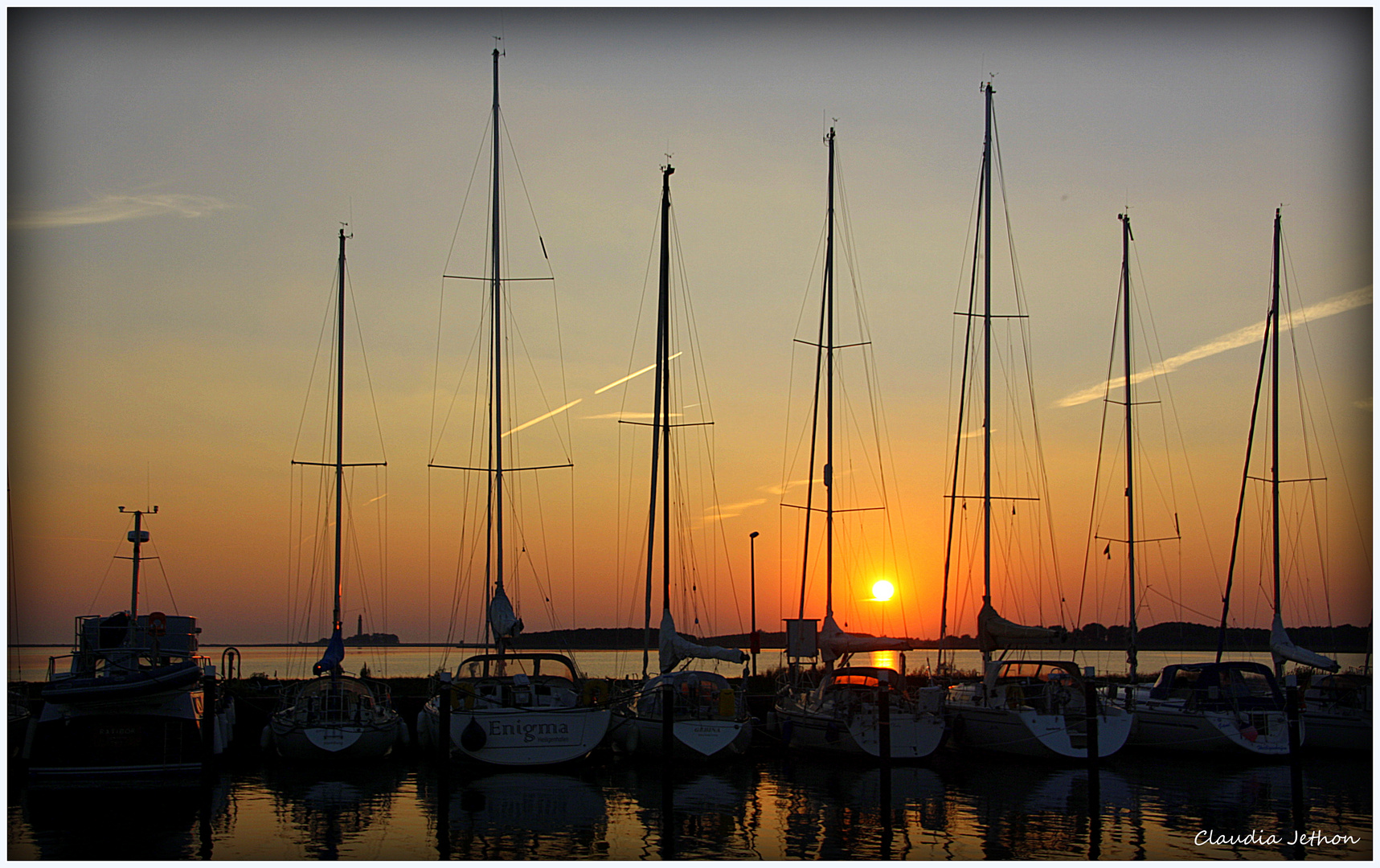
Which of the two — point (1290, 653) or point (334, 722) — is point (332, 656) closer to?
point (334, 722)

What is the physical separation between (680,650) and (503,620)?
4843mm

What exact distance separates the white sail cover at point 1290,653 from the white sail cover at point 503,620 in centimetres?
2284

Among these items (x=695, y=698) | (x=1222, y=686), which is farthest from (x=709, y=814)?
(x=1222, y=686)

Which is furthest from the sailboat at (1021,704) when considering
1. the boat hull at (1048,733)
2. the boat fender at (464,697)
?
the boat fender at (464,697)

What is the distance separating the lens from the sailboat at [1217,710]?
33.2 metres

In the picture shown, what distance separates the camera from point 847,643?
3544 cm

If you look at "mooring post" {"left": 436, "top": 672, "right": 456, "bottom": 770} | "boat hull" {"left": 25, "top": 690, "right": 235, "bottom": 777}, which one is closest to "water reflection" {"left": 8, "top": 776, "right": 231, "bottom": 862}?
"boat hull" {"left": 25, "top": 690, "right": 235, "bottom": 777}

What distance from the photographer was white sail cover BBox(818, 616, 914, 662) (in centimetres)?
3528

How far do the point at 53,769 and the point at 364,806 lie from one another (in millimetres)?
7131

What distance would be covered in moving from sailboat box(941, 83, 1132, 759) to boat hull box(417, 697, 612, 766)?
1093 cm

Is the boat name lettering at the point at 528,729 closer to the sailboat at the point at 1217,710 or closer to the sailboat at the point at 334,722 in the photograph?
the sailboat at the point at 334,722

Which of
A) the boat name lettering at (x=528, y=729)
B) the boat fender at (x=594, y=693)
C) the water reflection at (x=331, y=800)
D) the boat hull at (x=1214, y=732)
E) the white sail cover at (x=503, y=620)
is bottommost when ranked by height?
the water reflection at (x=331, y=800)

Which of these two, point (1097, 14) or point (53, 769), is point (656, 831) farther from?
point (1097, 14)

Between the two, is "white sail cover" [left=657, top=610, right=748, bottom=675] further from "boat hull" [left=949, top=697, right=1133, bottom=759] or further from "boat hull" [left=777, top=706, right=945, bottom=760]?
"boat hull" [left=949, top=697, right=1133, bottom=759]
